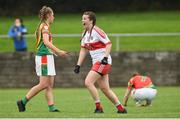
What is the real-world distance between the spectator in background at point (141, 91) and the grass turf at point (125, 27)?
9850 mm

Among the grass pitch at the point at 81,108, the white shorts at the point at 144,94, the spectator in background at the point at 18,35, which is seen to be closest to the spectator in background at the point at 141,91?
the white shorts at the point at 144,94

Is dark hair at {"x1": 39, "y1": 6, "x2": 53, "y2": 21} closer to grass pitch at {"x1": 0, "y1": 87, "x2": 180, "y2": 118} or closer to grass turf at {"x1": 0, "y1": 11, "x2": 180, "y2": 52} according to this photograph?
grass pitch at {"x1": 0, "y1": 87, "x2": 180, "y2": 118}

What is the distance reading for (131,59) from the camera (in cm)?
2802

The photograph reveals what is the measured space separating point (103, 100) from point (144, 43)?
9.97m

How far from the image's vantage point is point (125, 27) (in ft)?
125

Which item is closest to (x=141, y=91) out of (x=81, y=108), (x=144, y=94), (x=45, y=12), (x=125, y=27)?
(x=144, y=94)

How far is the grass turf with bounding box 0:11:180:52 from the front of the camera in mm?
30109

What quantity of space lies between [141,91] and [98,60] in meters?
2.46

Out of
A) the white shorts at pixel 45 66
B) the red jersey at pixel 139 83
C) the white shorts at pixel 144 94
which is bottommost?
the white shorts at pixel 144 94

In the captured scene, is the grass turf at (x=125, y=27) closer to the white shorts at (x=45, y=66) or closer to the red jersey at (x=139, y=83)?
the red jersey at (x=139, y=83)

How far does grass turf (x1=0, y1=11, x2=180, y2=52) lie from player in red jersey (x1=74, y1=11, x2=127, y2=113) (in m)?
12.4

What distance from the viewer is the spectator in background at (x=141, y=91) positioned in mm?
18219

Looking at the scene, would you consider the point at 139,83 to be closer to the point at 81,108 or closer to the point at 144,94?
the point at 144,94

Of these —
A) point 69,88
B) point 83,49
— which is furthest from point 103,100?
point 69,88
